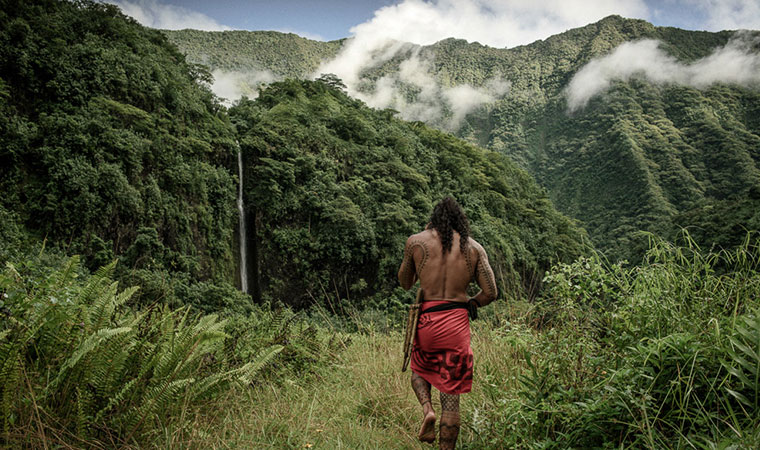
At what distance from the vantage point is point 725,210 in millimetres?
20922

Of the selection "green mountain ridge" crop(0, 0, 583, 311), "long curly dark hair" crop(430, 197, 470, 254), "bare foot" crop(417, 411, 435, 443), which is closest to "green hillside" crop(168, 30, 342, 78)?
"green mountain ridge" crop(0, 0, 583, 311)

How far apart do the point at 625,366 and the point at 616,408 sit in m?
0.21

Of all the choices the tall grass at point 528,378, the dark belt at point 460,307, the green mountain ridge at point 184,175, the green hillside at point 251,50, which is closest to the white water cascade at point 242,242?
the green mountain ridge at point 184,175

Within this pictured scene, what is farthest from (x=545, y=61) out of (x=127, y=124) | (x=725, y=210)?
(x=127, y=124)

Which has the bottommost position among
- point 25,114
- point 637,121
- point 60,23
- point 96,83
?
point 25,114

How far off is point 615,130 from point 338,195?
49.7 m

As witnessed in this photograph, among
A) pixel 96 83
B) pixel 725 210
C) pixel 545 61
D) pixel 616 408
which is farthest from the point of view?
pixel 545 61

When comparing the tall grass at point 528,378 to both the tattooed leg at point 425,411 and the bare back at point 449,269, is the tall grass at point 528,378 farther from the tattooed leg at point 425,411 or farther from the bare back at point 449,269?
the bare back at point 449,269

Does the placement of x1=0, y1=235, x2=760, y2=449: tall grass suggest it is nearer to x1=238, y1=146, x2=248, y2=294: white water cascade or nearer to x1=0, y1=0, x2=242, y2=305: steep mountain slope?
x1=0, y1=0, x2=242, y2=305: steep mountain slope

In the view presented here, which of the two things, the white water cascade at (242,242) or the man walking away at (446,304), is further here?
the white water cascade at (242,242)

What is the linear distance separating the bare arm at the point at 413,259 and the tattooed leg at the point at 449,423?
2.63 feet

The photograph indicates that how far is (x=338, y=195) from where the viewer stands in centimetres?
1736

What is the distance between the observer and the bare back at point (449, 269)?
9.05ft

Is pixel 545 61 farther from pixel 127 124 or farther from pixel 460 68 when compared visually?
pixel 127 124
